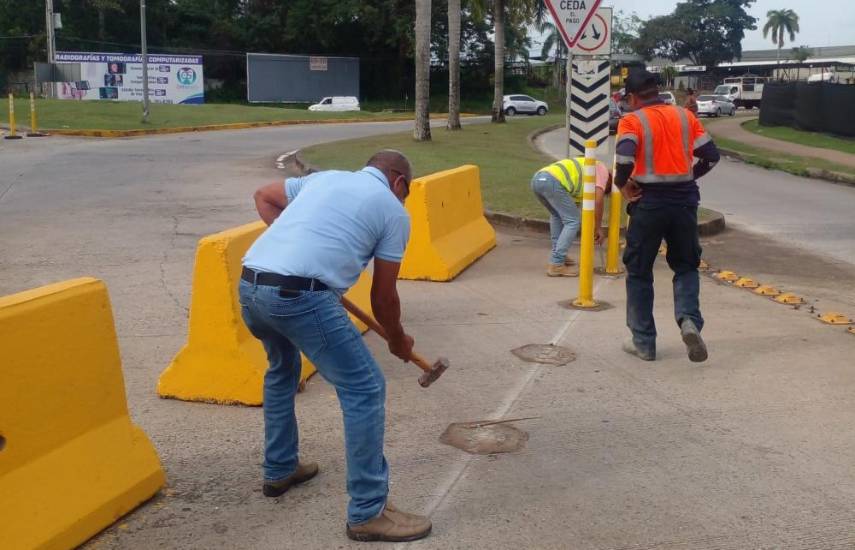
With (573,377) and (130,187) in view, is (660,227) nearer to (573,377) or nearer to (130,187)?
(573,377)

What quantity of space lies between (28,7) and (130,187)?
53.3 metres

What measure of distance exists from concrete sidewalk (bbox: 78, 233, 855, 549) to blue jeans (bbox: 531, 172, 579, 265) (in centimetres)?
188

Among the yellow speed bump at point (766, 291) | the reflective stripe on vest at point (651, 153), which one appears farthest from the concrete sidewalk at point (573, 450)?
the reflective stripe on vest at point (651, 153)

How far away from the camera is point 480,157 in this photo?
2114 cm

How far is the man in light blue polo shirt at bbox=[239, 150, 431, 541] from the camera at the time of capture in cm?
361

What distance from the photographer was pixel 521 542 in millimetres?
3807

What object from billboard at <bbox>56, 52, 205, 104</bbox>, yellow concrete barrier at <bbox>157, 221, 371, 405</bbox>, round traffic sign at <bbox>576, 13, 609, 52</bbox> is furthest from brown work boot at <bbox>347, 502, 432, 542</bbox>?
billboard at <bbox>56, 52, 205, 104</bbox>

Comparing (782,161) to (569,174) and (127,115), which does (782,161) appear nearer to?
(569,174)

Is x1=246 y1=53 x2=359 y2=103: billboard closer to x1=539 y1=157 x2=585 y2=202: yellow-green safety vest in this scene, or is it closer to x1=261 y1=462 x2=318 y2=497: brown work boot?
x1=539 y1=157 x2=585 y2=202: yellow-green safety vest

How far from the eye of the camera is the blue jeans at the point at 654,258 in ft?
20.5

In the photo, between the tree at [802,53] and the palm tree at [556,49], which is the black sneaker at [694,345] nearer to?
the palm tree at [556,49]

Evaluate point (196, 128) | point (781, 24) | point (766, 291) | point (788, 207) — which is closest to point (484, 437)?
point (766, 291)

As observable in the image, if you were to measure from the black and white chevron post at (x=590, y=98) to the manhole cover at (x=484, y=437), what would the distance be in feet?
17.3

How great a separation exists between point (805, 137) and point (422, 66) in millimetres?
14351
